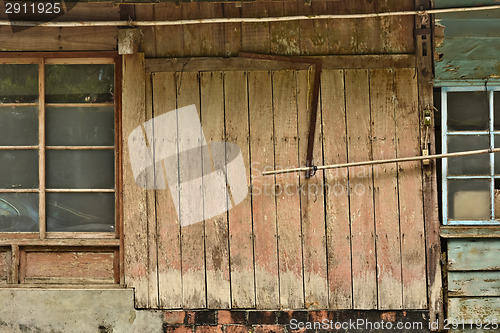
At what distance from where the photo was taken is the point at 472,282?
12.7 feet

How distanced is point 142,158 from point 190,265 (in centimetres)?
99

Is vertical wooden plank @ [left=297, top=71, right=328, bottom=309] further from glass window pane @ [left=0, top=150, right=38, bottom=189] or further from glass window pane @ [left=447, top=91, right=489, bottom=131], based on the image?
glass window pane @ [left=0, top=150, right=38, bottom=189]

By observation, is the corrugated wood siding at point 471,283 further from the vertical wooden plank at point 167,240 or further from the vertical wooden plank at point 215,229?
the vertical wooden plank at point 167,240

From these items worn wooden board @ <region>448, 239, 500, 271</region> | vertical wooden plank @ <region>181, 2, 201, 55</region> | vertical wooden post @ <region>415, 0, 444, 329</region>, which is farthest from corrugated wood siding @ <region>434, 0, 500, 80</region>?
vertical wooden plank @ <region>181, 2, 201, 55</region>

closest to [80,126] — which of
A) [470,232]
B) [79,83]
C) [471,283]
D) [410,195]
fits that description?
[79,83]

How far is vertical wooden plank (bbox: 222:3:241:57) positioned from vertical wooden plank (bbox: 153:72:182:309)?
526 mm

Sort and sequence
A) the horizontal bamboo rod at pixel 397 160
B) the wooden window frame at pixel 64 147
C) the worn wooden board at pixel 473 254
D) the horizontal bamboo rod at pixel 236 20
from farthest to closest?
the wooden window frame at pixel 64 147 < the worn wooden board at pixel 473 254 < the horizontal bamboo rod at pixel 236 20 < the horizontal bamboo rod at pixel 397 160

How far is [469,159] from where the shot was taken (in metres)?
3.91

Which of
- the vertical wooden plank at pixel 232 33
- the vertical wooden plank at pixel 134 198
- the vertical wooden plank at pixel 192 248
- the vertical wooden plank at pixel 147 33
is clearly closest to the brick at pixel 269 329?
the vertical wooden plank at pixel 192 248

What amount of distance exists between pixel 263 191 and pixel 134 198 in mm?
1088

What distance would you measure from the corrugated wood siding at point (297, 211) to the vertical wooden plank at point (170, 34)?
0.20 metres

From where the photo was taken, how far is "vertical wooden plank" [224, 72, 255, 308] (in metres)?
3.90

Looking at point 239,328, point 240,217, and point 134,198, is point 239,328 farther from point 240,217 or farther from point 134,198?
point 134,198

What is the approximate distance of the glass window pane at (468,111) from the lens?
3922 millimetres
